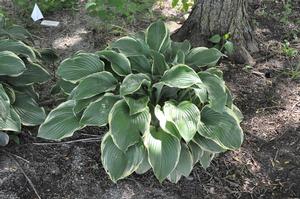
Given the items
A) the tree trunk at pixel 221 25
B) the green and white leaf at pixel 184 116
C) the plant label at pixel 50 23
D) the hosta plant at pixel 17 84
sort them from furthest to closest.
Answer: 1. the plant label at pixel 50 23
2. the tree trunk at pixel 221 25
3. the hosta plant at pixel 17 84
4. the green and white leaf at pixel 184 116

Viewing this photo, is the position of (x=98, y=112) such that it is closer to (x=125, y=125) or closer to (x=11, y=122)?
(x=125, y=125)

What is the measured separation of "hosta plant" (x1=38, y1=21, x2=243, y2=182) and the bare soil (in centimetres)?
18

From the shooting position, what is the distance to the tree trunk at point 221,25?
143 inches

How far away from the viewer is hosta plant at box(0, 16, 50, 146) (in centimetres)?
274

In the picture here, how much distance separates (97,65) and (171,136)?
0.65 m

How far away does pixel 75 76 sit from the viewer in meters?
2.76

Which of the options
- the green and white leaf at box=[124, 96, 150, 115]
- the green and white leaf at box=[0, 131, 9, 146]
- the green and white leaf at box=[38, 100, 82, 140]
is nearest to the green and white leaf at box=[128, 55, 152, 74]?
the green and white leaf at box=[124, 96, 150, 115]

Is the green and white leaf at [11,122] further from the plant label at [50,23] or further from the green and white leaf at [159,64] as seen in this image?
the plant label at [50,23]

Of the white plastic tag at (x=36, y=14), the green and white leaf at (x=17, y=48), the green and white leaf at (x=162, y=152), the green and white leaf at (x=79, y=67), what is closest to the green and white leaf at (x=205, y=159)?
the green and white leaf at (x=162, y=152)

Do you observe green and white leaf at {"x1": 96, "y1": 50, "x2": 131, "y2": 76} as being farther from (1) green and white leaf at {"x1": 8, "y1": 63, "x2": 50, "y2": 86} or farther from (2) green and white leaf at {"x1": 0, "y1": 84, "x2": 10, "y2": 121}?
(2) green and white leaf at {"x1": 0, "y1": 84, "x2": 10, "y2": 121}

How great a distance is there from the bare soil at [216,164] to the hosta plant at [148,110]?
7.1 inches

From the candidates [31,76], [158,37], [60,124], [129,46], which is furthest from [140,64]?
[31,76]

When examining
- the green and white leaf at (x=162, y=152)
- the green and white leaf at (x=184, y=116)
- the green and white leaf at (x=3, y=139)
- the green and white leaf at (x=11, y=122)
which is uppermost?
the green and white leaf at (x=184, y=116)

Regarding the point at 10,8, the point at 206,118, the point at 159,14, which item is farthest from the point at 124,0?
the point at 206,118
